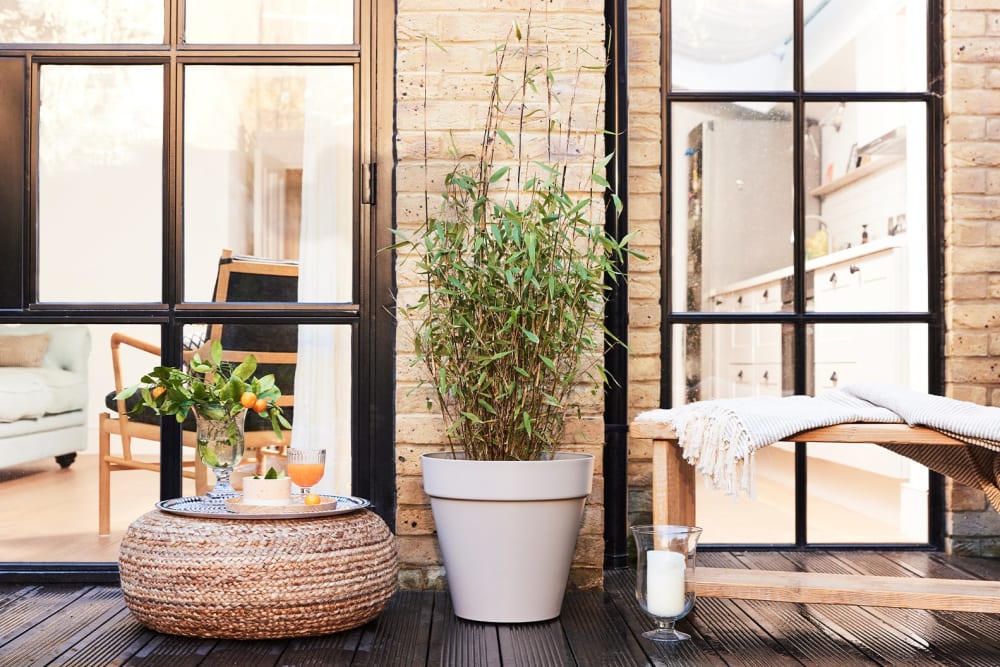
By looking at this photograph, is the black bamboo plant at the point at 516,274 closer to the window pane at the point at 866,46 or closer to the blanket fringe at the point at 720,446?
the blanket fringe at the point at 720,446

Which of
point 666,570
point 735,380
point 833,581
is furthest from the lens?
point 735,380

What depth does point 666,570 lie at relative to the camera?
1.90m

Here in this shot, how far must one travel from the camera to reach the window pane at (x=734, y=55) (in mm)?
2973

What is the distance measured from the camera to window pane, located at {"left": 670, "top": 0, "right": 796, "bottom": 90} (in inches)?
117

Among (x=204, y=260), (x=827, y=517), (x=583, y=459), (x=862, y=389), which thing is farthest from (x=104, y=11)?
(x=827, y=517)

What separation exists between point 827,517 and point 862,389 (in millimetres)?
876

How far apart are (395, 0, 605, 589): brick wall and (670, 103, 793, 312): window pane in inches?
22.9

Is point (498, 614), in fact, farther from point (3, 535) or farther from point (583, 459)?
point (3, 535)

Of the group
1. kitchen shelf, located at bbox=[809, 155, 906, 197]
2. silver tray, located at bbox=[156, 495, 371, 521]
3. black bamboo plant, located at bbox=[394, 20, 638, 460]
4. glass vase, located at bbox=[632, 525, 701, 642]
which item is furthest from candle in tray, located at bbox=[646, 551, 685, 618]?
kitchen shelf, located at bbox=[809, 155, 906, 197]

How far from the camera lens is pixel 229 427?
2242mm

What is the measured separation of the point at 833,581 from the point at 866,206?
1.38 m

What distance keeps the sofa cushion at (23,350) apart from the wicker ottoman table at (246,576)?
0.79 metres

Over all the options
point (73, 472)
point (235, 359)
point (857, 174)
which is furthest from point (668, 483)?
point (73, 472)

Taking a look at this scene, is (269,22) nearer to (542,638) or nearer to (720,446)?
(720,446)
